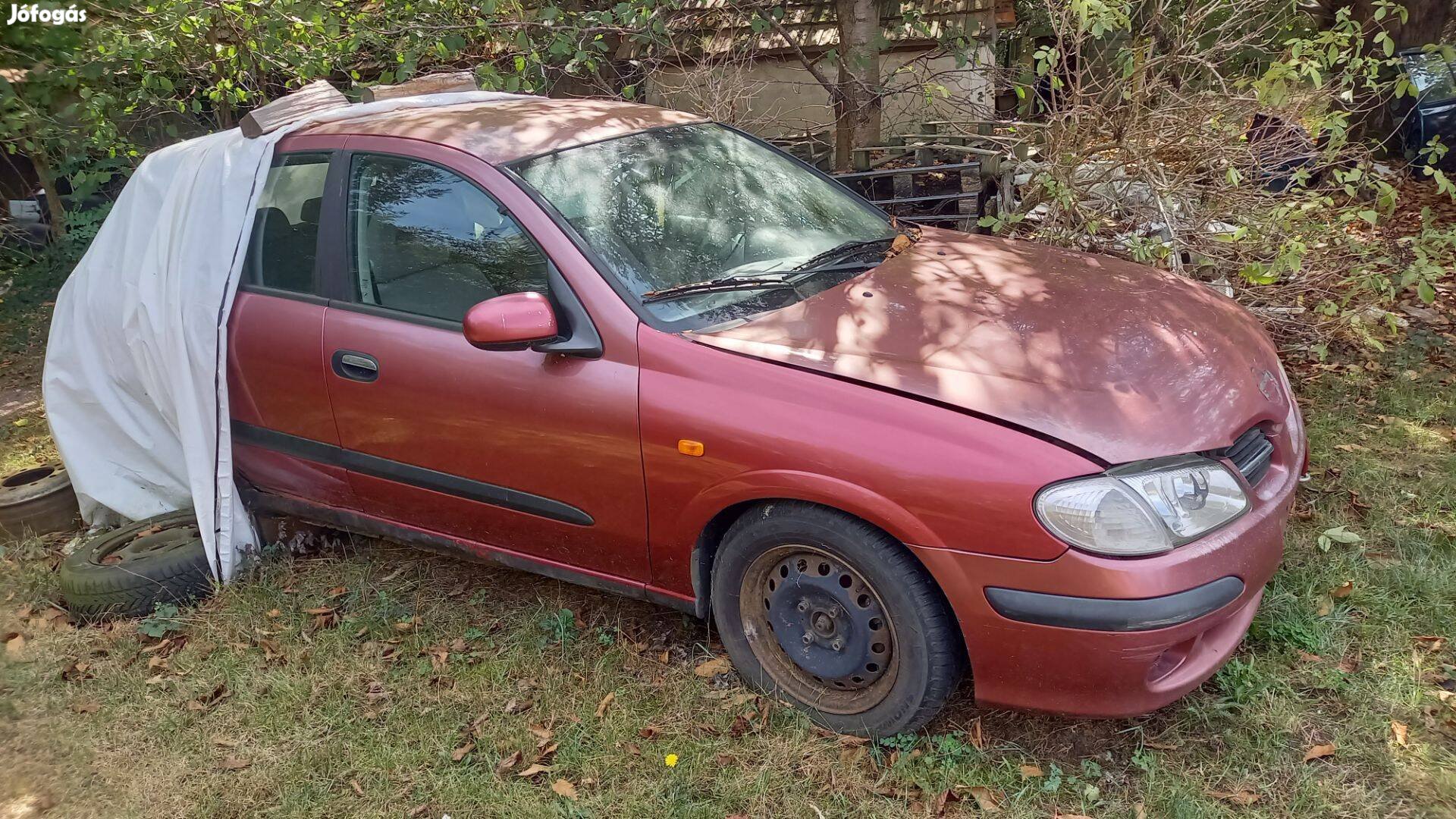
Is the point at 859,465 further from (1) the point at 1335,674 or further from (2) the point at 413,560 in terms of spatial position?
(2) the point at 413,560

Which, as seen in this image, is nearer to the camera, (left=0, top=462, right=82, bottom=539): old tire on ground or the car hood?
the car hood

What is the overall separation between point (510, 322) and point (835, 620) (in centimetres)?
125

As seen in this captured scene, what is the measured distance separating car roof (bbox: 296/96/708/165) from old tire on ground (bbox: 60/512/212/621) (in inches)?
70.1

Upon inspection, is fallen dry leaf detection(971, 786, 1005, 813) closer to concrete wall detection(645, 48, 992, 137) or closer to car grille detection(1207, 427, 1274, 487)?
car grille detection(1207, 427, 1274, 487)

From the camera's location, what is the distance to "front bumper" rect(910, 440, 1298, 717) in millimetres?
2379

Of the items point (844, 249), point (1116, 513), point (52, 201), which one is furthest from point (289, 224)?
point (52, 201)

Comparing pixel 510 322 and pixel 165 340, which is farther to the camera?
pixel 165 340

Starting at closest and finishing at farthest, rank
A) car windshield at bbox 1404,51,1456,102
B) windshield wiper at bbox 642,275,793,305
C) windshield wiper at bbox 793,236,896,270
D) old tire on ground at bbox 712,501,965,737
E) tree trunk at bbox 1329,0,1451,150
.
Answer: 1. old tire on ground at bbox 712,501,965,737
2. windshield wiper at bbox 642,275,793,305
3. windshield wiper at bbox 793,236,896,270
4. car windshield at bbox 1404,51,1456,102
5. tree trunk at bbox 1329,0,1451,150

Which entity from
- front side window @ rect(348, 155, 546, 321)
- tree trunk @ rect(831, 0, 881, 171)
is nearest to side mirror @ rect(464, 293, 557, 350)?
front side window @ rect(348, 155, 546, 321)

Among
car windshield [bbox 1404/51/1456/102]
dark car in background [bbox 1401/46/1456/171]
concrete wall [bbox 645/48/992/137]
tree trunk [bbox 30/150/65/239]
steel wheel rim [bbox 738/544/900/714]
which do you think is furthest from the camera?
car windshield [bbox 1404/51/1456/102]

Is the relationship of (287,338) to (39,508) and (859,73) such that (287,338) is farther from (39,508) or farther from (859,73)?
(859,73)

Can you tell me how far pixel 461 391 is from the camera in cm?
321

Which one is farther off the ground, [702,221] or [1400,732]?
[702,221]

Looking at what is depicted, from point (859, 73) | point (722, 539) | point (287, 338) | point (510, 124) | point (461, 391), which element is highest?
point (859, 73)
